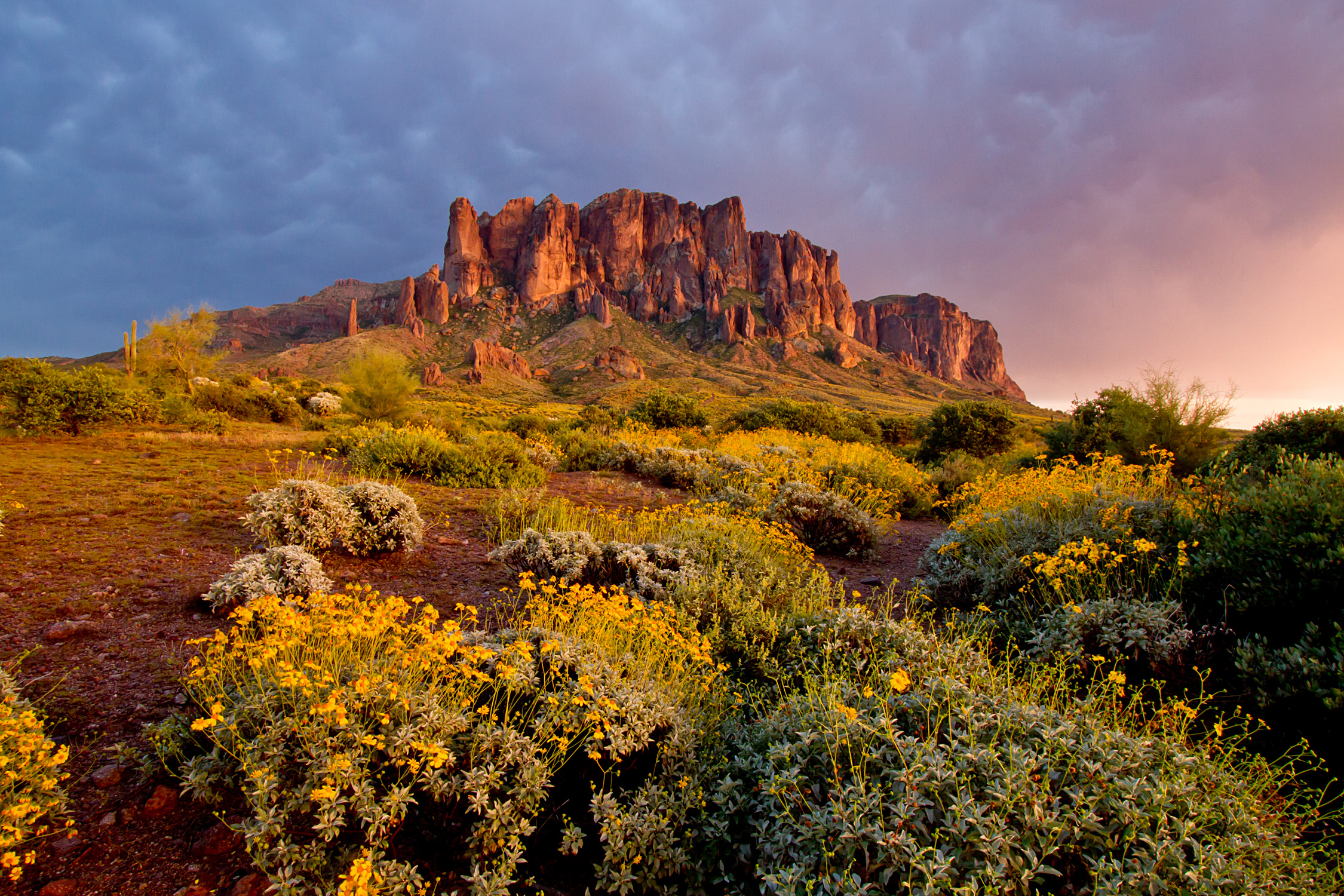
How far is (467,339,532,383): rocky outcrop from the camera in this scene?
94.9 meters

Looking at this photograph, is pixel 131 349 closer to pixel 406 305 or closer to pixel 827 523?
pixel 827 523

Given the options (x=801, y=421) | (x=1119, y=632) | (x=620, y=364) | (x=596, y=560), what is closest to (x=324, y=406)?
(x=801, y=421)

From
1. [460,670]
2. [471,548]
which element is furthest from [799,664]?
[471,548]

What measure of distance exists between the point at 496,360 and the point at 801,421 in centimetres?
8402

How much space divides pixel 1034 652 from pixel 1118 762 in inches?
79.6

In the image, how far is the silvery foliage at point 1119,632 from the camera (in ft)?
12.9

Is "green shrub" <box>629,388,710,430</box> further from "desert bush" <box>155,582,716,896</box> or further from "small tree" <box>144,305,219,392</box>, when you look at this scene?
"small tree" <box>144,305,219,392</box>

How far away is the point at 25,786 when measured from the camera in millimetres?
2324

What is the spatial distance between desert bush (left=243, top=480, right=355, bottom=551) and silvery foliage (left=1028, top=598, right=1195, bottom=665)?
6.50 m

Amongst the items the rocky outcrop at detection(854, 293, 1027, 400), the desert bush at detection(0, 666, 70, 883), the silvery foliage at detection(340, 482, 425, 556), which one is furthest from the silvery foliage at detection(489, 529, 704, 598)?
the rocky outcrop at detection(854, 293, 1027, 400)

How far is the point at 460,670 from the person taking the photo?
9.86 ft

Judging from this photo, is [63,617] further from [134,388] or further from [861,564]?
[134,388]

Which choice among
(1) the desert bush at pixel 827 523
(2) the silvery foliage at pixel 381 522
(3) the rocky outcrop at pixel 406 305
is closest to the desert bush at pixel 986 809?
(2) the silvery foliage at pixel 381 522

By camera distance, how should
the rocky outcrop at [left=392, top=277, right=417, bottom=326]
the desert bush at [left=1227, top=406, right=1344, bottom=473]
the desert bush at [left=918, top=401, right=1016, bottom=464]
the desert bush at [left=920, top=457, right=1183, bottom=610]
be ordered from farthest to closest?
the rocky outcrop at [left=392, top=277, right=417, bottom=326], the desert bush at [left=918, top=401, right=1016, bottom=464], the desert bush at [left=1227, top=406, right=1344, bottom=473], the desert bush at [left=920, top=457, right=1183, bottom=610]
